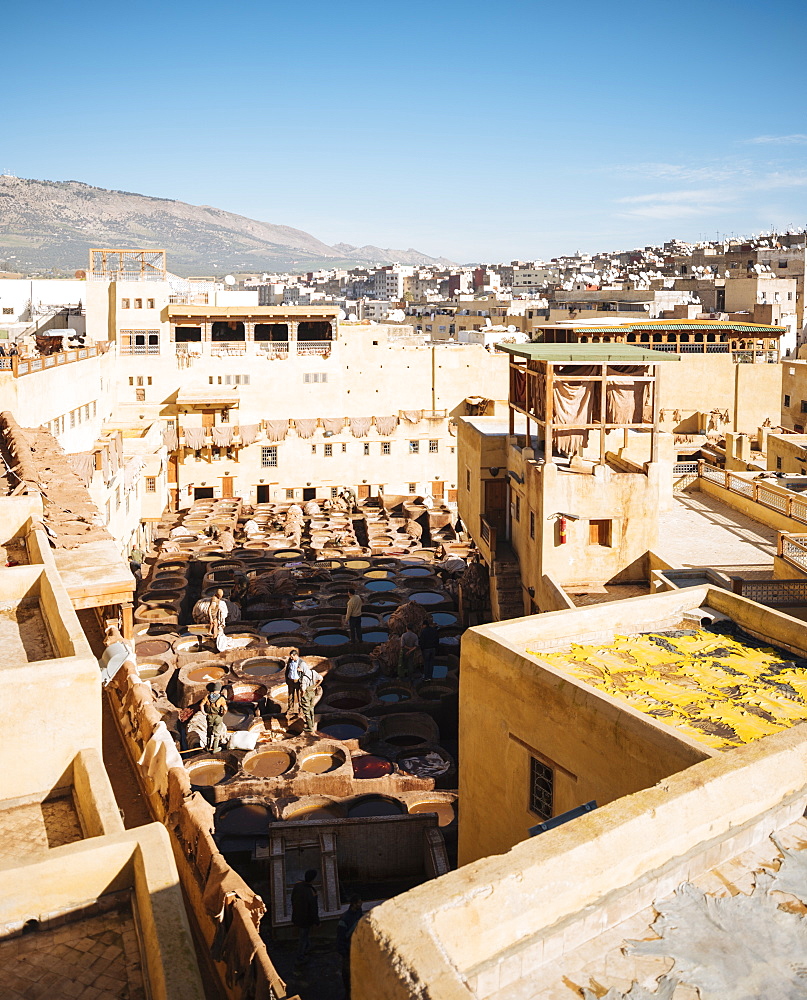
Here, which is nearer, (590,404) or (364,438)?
(590,404)

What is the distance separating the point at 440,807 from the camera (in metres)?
14.0

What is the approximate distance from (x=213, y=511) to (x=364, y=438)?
898cm

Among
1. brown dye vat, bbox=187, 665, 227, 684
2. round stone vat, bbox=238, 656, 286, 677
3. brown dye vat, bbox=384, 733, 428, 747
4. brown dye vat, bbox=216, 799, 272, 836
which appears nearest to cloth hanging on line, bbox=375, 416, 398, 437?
round stone vat, bbox=238, 656, 286, 677

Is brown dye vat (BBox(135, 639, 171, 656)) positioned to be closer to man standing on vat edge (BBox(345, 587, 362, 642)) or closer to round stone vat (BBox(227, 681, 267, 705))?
round stone vat (BBox(227, 681, 267, 705))

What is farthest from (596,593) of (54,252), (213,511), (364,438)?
(54,252)

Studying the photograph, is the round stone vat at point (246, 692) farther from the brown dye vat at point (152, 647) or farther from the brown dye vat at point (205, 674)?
the brown dye vat at point (152, 647)

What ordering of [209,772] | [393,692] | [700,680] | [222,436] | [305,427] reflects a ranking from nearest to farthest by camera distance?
[700,680], [209,772], [393,692], [222,436], [305,427]

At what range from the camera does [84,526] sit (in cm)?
1208

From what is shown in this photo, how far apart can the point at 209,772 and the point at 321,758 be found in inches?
71.7

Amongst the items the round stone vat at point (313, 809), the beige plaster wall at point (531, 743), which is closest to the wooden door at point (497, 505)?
the round stone vat at point (313, 809)

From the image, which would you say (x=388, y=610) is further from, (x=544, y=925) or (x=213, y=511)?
(x=544, y=925)

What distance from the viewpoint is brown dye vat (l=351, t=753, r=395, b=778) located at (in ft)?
49.1

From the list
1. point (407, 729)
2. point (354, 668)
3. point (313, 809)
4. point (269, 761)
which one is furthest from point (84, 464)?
point (313, 809)

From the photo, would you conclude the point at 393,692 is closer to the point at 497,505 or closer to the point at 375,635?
the point at 375,635
